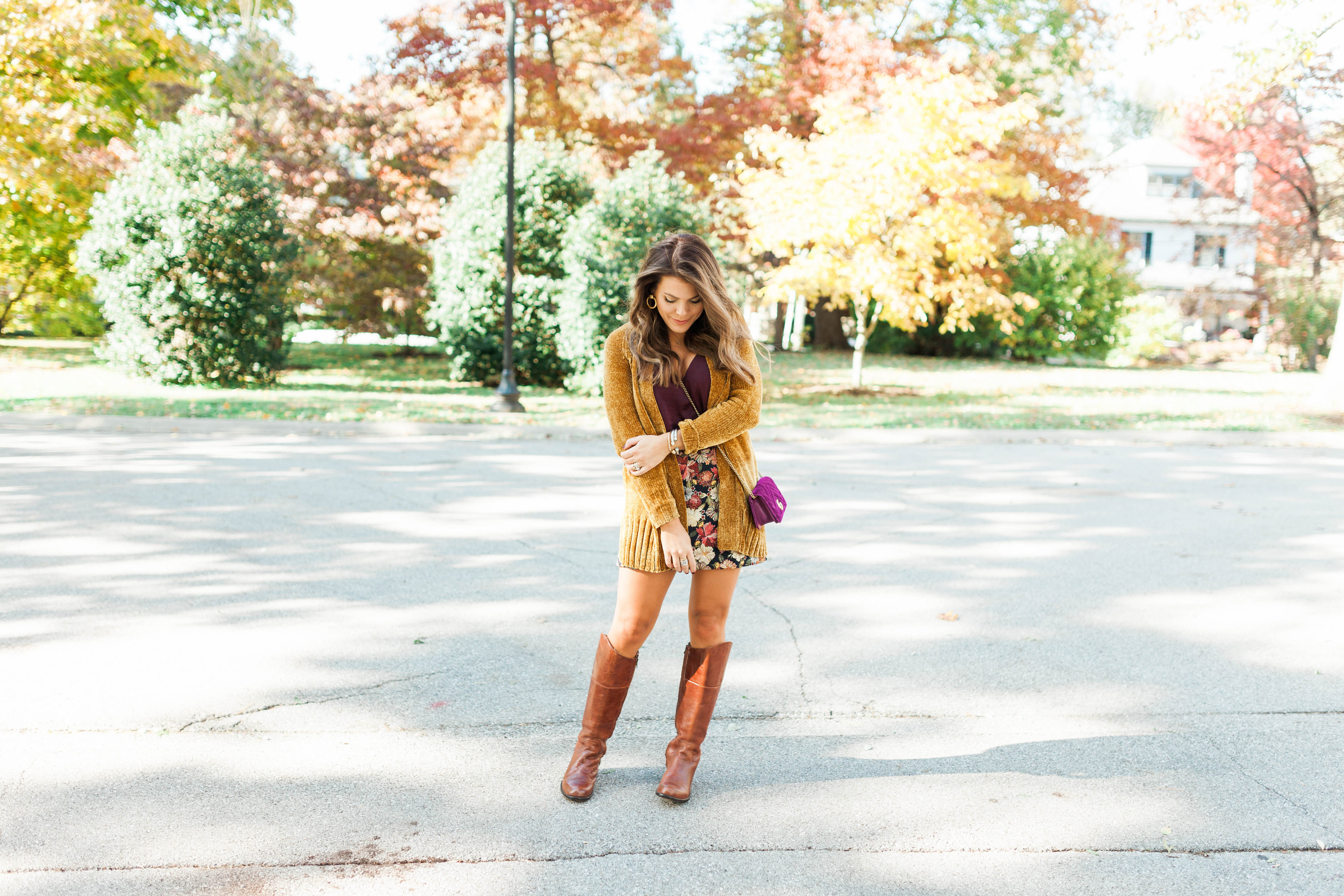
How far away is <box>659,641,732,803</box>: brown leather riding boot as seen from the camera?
3.44 metres

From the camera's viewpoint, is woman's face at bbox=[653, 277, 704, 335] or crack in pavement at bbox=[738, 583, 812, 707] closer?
woman's face at bbox=[653, 277, 704, 335]

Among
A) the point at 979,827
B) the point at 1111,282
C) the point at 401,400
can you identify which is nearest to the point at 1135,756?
the point at 979,827

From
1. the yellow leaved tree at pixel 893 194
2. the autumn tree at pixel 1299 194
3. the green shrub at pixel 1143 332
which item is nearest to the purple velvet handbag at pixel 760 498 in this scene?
the yellow leaved tree at pixel 893 194

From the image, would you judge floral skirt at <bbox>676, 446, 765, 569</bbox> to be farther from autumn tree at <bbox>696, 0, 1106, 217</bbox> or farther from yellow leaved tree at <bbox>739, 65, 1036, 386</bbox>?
autumn tree at <bbox>696, 0, 1106, 217</bbox>

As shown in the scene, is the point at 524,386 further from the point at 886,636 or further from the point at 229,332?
the point at 886,636

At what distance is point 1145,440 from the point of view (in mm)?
13156

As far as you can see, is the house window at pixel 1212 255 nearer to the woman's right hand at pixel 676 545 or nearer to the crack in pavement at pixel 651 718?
the crack in pavement at pixel 651 718

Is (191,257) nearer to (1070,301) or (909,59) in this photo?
(909,59)

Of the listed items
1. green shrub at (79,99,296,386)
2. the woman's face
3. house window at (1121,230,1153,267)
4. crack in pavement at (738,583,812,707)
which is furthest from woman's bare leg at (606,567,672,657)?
house window at (1121,230,1153,267)

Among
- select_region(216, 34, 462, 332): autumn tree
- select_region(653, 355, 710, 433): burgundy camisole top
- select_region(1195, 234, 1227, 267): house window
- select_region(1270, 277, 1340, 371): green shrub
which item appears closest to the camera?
select_region(653, 355, 710, 433): burgundy camisole top

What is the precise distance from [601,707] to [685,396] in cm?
105

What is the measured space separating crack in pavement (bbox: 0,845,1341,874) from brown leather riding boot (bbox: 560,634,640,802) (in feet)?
1.38

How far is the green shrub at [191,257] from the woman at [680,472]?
15251 millimetres

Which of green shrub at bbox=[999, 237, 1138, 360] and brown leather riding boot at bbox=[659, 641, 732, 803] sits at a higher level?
green shrub at bbox=[999, 237, 1138, 360]
